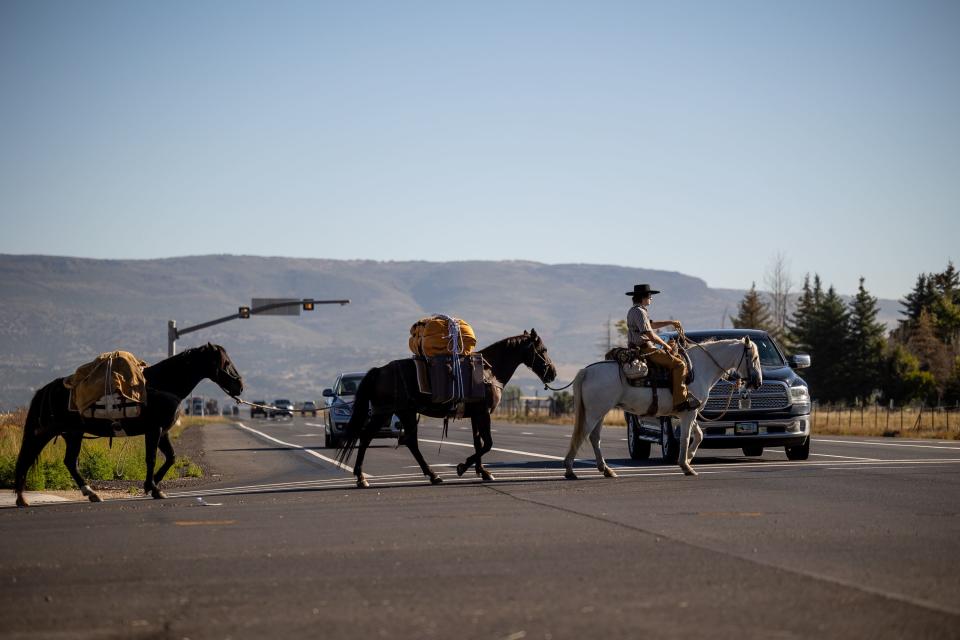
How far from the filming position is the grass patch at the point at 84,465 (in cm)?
2199

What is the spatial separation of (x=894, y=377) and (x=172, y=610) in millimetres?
84133

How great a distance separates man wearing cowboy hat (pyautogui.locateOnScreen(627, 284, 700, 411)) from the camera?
20.2 m

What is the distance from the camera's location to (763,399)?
2358 centimetres

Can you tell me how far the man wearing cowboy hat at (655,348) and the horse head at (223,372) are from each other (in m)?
5.76

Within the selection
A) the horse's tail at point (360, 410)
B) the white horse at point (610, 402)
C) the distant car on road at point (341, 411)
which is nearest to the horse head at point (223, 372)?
the horse's tail at point (360, 410)

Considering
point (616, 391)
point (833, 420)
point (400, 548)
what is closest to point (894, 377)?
point (833, 420)

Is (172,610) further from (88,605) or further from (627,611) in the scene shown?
(627,611)

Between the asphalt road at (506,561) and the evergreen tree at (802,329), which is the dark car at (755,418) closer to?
the asphalt road at (506,561)

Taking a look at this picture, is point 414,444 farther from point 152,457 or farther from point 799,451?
point 799,451

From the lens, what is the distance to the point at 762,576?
9992 mm

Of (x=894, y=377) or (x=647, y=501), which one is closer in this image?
(x=647, y=501)

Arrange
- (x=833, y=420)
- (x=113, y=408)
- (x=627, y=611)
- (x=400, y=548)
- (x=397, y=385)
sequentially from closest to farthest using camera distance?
(x=627, y=611) → (x=400, y=548) → (x=113, y=408) → (x=397, y=385) → (x=833, y=420)

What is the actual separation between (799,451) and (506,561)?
14064 mm

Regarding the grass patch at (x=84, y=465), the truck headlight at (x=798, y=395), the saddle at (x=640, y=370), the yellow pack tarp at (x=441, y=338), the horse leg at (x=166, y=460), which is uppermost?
the yellow pack tarp at (x=441, y=338)
